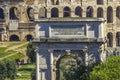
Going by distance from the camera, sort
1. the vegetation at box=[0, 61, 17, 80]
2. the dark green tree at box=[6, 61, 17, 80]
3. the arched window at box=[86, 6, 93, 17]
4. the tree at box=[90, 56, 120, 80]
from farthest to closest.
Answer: the arched window at box=[86, 6, 93, 17], the dark green tree at box=[6, 61, 17, 80], the vegetation at box=[0, 61, 17, 80], the tree at box=[90, 56, 120, 80]

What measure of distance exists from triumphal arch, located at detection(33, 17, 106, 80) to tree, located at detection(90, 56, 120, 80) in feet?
7.98

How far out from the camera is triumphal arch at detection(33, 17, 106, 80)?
7569 centimetres

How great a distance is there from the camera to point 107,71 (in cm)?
7206

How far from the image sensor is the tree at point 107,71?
7100cm

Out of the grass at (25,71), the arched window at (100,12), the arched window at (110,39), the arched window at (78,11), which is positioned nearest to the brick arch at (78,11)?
the arched window at (78,11)

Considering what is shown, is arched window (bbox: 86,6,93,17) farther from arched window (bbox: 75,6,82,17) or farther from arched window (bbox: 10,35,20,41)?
arched window (bbox: 10,35,20,41)

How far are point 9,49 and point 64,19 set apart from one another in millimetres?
49994

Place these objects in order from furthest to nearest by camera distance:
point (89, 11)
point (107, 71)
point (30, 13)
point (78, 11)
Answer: point (30, 13) → point (89, 11) → point (78, 11) → point (107, 71)

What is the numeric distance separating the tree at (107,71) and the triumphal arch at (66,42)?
A: 2.43m

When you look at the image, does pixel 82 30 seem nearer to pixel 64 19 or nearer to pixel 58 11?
pixel 64 19

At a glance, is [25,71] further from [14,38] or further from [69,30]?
[14,38]

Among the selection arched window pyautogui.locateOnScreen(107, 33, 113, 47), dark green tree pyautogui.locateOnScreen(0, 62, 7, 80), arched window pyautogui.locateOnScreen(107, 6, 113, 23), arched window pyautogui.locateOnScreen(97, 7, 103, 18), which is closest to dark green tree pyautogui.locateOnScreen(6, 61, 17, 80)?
dark green tree pyautogui.locateOnScreen(0, 62, 7, 80)

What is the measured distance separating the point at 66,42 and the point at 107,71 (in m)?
6.52

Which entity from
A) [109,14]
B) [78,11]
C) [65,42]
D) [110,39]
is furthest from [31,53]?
[109,14]
